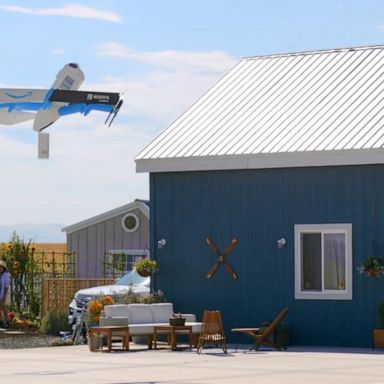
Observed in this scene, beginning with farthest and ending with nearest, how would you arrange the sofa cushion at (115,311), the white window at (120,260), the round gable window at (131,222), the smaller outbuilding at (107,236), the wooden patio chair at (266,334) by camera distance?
the round gable window at (131,222) → the smaller outbuilding at (107,236) → the white window at (120,260) → the sofa cushion at (115,311) → the wooden patio chair at (266,334)

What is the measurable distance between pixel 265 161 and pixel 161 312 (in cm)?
362

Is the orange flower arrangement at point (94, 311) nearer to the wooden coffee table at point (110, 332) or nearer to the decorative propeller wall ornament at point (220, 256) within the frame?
the wooden coffee table at point (110, 332)

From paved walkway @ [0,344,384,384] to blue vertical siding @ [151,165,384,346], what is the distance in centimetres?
113

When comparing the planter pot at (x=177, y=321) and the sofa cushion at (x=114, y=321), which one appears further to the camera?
the sofa cushion at (x=114, y=321)

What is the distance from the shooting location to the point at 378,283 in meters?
26.3

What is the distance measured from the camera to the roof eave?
2630cm

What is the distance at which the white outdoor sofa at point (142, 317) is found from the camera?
26344 millimetres

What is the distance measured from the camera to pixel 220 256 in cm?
2822

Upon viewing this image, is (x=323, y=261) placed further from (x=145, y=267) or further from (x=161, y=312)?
(x=145, y=267)

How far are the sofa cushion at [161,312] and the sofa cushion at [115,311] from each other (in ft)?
2.18

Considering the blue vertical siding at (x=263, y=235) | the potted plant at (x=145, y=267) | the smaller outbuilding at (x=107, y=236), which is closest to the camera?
the blue vertical siding at (x=263, y=235)

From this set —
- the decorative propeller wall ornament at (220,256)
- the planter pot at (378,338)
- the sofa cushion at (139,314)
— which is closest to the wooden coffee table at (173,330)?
the sofa cushion at (139,314)

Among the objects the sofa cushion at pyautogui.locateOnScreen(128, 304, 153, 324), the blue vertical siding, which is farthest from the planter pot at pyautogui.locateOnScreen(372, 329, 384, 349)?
the sofa cushion at pyautogui.locateOnScreen(128, 304, 153, 324)

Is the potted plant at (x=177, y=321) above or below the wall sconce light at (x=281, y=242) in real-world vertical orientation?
below
